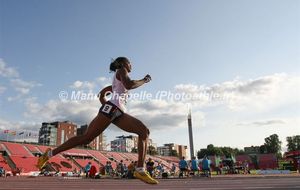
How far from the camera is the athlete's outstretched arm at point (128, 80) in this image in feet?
16.1

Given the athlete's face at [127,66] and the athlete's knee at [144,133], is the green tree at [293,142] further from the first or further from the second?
the athlete's face at [127,66]

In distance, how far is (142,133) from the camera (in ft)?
16.3

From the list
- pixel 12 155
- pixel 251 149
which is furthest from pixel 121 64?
pixel 251 149

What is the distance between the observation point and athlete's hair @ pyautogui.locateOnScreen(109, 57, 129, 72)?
5209 mm

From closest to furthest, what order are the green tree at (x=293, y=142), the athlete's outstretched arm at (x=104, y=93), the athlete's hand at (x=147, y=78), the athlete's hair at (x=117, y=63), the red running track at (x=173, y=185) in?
the athlete's hand at (x=147, y=78) → the athlete's hair at (x=117, y=63) → the athlete's outstretched arm at (x=104, y=93) → the red running track at (x=173, y=185) → the green tree at (x=293, y=142)

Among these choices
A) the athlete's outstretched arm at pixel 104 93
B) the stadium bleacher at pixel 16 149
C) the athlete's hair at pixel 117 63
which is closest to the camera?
the athlete's hair at pixel 117 63

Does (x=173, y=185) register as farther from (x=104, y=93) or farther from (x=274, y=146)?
(x=274, y=146)

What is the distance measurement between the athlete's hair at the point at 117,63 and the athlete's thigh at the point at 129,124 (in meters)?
0.83

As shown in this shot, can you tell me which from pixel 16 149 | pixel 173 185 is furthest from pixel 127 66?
pixel 16 149

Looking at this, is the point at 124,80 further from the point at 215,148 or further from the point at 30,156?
the point at 215,148

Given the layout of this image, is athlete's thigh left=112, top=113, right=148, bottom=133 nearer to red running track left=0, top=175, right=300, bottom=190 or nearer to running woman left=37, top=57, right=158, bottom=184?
running woman left=37, top=57, right=158, bottom=184

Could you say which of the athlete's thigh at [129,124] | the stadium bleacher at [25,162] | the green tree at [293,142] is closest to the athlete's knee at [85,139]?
the athlete's thigh at [129,124]

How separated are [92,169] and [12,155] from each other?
34.2 meters

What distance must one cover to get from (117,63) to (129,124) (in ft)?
3.48
